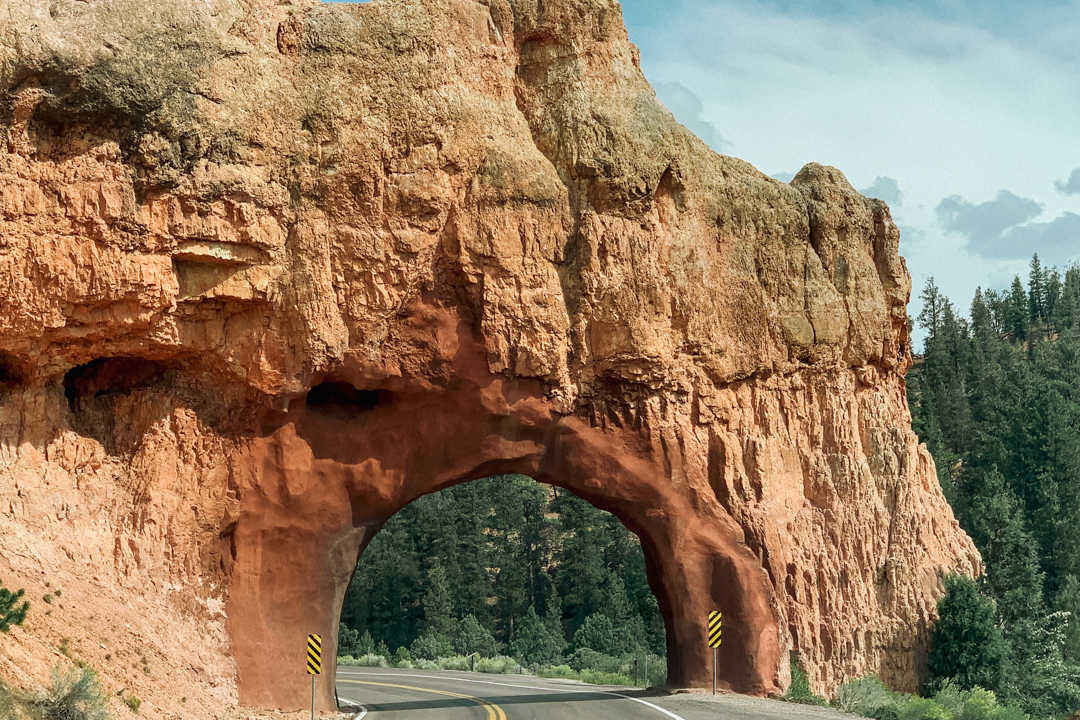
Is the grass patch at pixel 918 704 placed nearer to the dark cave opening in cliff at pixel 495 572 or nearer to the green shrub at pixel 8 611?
the green shrub at pixel 8 611

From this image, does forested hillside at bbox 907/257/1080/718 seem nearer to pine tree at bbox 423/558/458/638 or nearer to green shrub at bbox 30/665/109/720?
green shrub at bbox 30/665/109/720

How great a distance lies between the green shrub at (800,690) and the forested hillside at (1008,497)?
10.3 feet

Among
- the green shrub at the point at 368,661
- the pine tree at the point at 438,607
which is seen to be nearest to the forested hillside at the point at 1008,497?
the green shrub at the point at 368,661

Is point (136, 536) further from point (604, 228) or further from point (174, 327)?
point (604, 228)

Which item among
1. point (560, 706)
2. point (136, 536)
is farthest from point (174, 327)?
point (560, 706)

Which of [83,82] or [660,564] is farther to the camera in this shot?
[660,564]

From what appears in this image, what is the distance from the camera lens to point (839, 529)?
25.0m

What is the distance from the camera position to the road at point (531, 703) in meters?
18.8

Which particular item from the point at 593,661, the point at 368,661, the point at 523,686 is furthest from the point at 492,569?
the point at 523,686

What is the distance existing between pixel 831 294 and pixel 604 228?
6.18 metres

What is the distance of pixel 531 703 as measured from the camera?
22625 mm

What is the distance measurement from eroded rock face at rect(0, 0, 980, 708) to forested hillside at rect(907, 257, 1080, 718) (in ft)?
4.42

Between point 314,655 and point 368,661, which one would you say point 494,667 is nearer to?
point 368,661

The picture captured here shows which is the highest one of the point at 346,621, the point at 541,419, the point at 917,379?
the point at 917,379
